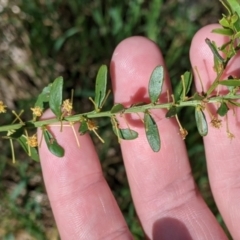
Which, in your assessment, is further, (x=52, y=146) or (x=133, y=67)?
(x=133, y=67)

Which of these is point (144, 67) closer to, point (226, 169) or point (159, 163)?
point (159, 163)

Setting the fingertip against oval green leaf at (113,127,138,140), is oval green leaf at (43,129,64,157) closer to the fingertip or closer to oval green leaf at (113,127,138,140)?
oval green leaf at (113,127,138,140)

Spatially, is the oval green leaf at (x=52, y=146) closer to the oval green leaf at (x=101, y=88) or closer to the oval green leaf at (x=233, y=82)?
the oval green leaf at (x=101, y=88)

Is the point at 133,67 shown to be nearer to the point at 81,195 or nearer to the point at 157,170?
the point at 157,170

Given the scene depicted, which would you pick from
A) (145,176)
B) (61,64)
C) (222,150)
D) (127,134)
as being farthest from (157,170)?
(61,64)

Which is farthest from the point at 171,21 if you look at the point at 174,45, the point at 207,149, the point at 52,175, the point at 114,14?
the point at 52,175

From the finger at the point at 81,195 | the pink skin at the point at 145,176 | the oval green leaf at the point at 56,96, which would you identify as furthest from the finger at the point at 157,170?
the oval green leaf at the point at 56,96

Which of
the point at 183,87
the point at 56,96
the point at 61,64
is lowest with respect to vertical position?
the point at 183,87
